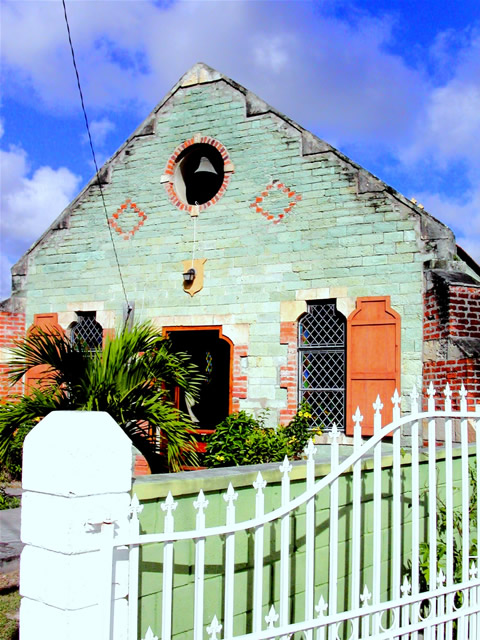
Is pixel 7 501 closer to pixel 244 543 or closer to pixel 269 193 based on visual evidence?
pixel 269 193

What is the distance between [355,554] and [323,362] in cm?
635

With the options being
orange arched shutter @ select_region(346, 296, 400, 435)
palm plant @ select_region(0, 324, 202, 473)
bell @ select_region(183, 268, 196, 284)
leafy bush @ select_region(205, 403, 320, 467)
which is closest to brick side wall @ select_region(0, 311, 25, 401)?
bell @ select_region(183, 268, 196, 284)

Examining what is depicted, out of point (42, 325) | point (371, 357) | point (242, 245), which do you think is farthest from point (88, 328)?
point (371, 357)

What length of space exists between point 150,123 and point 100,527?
9.79 meters

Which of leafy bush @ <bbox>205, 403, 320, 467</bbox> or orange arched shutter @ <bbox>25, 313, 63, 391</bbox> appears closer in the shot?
leafy bush @ <bbox>205, 403, 320, 467</bbox>

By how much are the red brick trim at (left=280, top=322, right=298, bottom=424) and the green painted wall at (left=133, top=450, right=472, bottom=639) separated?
5184mm

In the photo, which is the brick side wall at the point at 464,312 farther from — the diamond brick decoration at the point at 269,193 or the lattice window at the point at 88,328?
the lattice window at the point at 88,328

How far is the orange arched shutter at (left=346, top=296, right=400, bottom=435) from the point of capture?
9.36 m

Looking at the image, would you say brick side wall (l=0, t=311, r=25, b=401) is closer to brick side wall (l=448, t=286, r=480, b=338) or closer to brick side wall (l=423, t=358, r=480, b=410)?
brick side wall (l=423, t=358, r=480, b=410)

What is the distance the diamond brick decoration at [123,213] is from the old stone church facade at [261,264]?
25 millimetres

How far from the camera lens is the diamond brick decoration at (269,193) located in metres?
10.4

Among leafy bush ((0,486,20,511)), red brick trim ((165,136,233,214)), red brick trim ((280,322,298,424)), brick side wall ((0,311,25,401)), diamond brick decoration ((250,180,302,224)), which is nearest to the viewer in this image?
leafy bush ((0,486,20,511))

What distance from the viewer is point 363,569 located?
15.5 feet

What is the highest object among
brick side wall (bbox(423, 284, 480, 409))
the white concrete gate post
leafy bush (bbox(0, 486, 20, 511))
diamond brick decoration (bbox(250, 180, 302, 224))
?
diamond brick decoration (bbox(250, 180, 302, 224))
